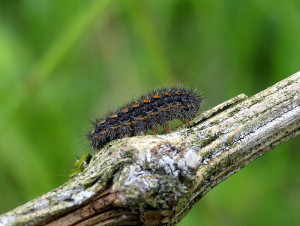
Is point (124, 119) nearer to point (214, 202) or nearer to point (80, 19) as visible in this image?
point (80, 19)

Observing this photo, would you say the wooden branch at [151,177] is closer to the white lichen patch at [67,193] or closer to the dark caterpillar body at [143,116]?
the white lichen patch at [67,193]

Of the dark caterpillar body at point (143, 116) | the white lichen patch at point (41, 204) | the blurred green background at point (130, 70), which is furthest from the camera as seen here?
the blurred green background at point (130, 70)

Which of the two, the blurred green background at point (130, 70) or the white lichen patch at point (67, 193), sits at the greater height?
the blurred green background at point (130, 70)

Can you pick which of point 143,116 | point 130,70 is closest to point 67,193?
point 143,116

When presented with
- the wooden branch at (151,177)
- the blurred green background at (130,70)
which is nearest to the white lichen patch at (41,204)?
the wooden branch at (151,177)

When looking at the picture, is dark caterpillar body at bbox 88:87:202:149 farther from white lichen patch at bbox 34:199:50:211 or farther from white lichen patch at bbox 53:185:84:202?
white lichen patch at bbox 34:199:50:211

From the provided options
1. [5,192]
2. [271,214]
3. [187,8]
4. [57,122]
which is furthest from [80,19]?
[271,214]

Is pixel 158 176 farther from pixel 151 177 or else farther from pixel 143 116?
pixel 143 116

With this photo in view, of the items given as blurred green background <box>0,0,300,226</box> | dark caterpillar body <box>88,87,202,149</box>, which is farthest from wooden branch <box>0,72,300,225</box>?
blurred green background <box>0,0,300,226</box>
